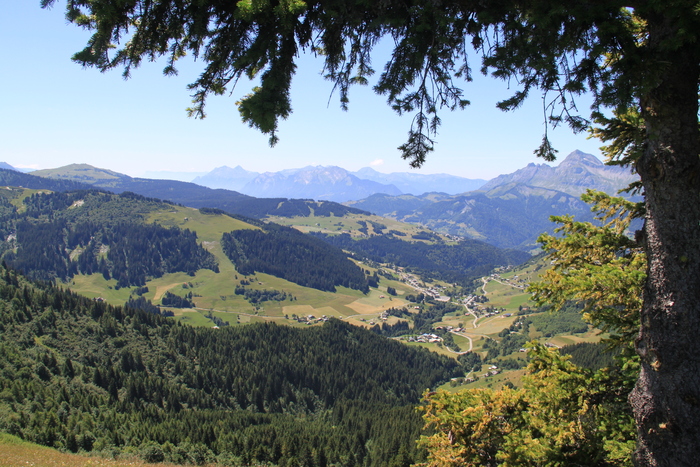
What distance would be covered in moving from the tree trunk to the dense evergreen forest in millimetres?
64770

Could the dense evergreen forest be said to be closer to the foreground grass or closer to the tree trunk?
the foreground grass

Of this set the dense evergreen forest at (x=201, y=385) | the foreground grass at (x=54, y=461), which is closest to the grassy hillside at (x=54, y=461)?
the foreground grass at (x=54, y=461)

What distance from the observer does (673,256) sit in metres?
6.24

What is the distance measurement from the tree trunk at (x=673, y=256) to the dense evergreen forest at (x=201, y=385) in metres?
64.8

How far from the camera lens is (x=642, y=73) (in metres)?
5.61

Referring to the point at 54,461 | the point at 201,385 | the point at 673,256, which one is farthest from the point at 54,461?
the point at 201,385

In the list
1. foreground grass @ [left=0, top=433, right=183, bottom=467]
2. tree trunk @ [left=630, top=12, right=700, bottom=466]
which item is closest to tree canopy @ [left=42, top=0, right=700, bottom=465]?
tree trunk @ [left=630, top=12, right=700, bottom=466]

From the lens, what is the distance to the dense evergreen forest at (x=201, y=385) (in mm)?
74188

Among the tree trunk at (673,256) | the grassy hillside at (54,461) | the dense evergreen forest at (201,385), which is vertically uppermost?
the tree trunk at (673,256)

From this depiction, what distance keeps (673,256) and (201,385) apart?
446 feet

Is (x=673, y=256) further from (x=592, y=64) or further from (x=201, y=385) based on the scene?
(x=201, y=385)

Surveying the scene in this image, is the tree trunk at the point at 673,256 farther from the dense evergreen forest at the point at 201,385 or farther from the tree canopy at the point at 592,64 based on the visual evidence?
the dense evergreen forest at the point at 201,385

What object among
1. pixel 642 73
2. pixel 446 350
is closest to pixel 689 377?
pixel 642 73

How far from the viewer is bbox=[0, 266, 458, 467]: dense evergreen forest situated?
243 ft
